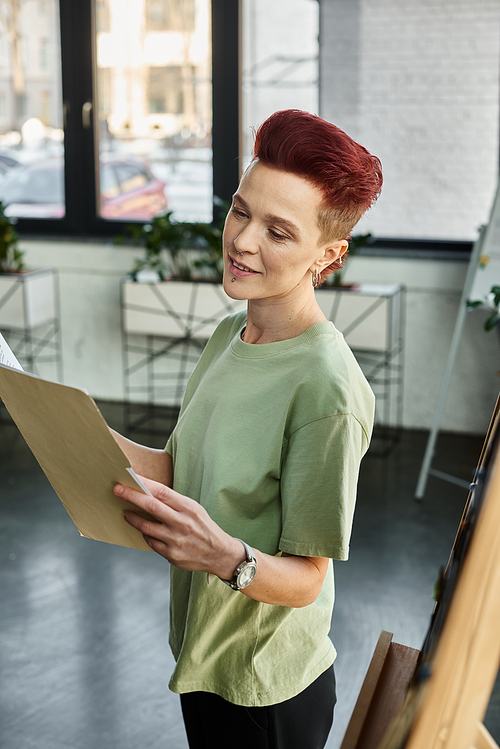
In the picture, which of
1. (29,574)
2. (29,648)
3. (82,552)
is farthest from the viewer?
(82,552)

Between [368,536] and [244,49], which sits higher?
[244,49]

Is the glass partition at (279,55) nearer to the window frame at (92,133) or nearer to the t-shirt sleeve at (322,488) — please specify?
the window frame at (92,133)

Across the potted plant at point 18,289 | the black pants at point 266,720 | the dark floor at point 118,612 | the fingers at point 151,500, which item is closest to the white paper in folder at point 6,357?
the fingers at point 151,500

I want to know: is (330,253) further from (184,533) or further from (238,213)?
(184,533)

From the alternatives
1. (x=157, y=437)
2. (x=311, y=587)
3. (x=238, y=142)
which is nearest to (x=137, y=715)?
(x=311, y=587)

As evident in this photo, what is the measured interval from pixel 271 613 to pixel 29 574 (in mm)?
1893

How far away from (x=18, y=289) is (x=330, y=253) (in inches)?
135

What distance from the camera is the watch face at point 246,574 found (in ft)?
2.55

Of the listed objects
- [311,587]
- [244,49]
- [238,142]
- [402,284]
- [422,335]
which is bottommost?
[422,335]

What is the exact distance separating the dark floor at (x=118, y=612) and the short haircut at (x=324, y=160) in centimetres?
150

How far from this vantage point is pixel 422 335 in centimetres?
400

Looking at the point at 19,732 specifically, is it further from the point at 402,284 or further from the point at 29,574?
the point at 402,284

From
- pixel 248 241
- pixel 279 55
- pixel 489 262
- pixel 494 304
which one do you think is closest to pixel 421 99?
pixel 279 55

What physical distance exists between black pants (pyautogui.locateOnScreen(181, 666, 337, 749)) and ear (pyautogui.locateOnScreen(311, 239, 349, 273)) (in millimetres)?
578
